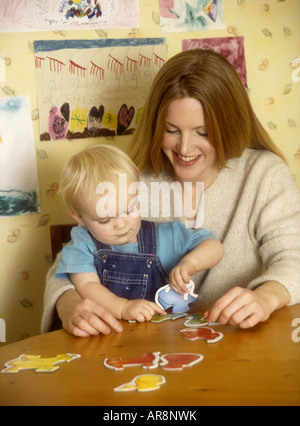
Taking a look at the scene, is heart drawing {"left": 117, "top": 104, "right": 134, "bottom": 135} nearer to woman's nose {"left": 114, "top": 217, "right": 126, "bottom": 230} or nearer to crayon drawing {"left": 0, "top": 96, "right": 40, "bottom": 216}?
crayon drawing {"left": 0, "top": 96, "right": 40, "bottom": 216}

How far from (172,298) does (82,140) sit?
1.12m

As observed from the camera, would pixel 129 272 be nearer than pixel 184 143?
Yes

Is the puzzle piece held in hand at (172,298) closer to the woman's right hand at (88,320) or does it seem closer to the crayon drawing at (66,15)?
the woman's right hand at (88,320)

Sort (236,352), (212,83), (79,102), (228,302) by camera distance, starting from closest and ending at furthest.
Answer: (236,352), (228,302), (212,83), (79,102)

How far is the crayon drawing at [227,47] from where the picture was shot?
2295 millimetres

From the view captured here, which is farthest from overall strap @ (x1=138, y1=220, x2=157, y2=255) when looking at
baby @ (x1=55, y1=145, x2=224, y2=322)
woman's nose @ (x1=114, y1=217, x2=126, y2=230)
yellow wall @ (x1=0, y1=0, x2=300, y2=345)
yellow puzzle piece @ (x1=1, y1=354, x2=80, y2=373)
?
yellow wall @ (x1=0, y1=0, x2=300, y2=345)

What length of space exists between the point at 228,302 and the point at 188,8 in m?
1.53

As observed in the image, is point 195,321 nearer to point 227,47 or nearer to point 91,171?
point 91,171

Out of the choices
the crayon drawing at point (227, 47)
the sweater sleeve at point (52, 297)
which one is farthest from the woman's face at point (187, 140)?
the crayon drawing at point (227, 47)

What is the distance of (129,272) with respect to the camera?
4.98 feet

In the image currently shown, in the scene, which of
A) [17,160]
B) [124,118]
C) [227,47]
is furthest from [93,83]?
[227,47]

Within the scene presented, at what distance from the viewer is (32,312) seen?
2.36 m
